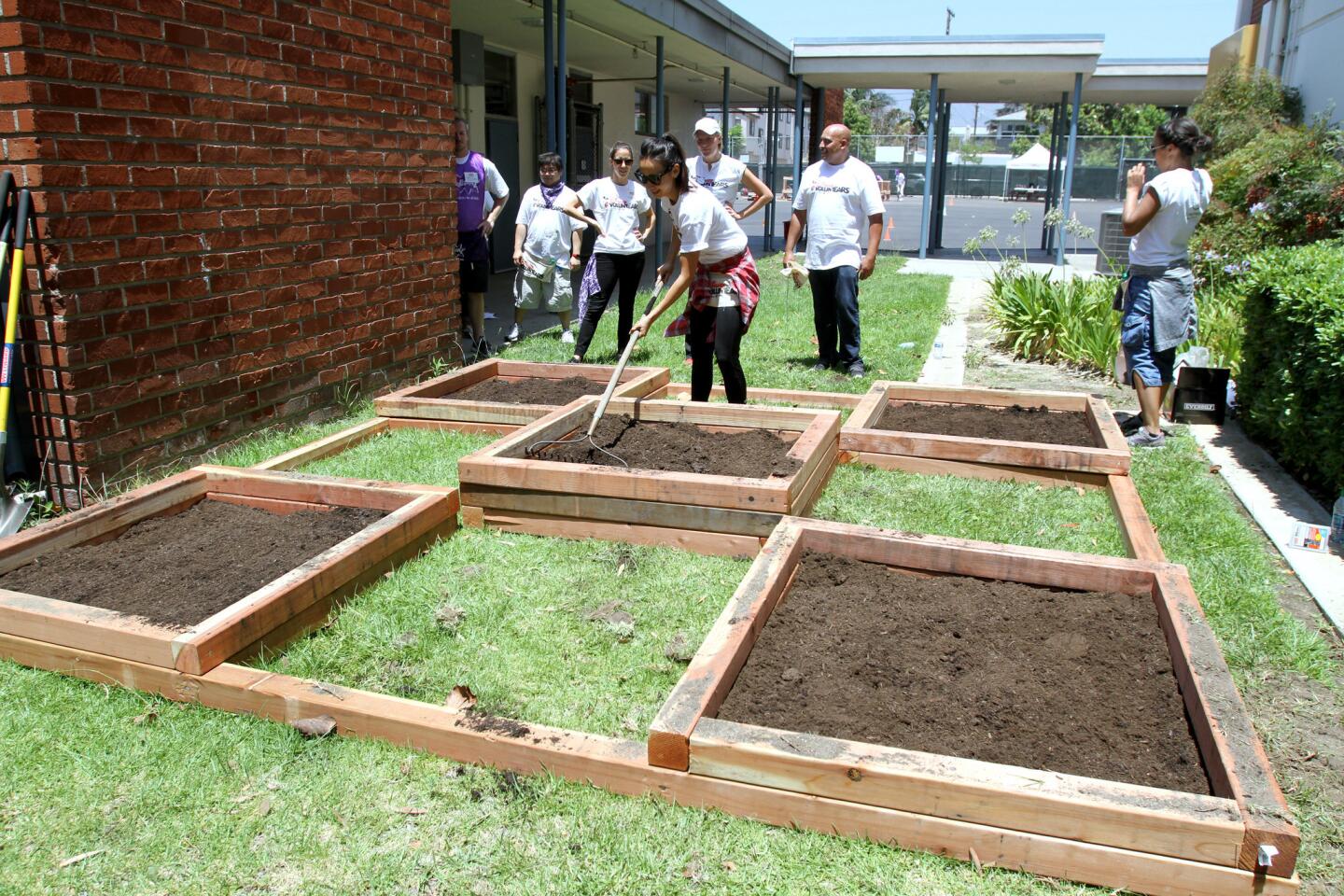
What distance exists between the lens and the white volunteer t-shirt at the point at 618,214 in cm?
840

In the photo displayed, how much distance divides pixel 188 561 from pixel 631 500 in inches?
70.8

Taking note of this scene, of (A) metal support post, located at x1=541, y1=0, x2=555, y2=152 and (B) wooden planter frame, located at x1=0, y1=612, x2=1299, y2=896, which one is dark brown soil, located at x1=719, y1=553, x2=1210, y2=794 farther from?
(A) metal support post, located at x1=541, y1=0, x2=555, y2=152

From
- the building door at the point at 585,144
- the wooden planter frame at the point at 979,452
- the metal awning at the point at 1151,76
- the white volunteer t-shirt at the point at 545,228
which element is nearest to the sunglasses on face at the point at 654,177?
the wooden planter frame at the point at 979,452

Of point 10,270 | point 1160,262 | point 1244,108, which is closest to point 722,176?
point 1160,262

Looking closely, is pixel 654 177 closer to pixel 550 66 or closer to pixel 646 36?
Answer: pixel 550 66

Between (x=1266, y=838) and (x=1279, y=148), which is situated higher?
(x=1279, y=148)

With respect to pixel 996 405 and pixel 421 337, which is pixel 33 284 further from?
pixel 996 405

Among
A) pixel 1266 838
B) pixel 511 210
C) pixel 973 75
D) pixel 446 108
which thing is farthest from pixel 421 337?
pixel 973 75

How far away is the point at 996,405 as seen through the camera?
6.47 m

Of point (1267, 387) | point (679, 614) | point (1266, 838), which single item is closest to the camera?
point (1266, 838)

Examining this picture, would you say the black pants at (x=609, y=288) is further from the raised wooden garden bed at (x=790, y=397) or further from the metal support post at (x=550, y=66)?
the metal support post at (x=550, y=66)

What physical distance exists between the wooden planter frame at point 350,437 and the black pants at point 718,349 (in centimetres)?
119

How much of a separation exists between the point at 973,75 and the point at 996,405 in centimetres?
1391

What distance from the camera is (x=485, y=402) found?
6.10 meters
